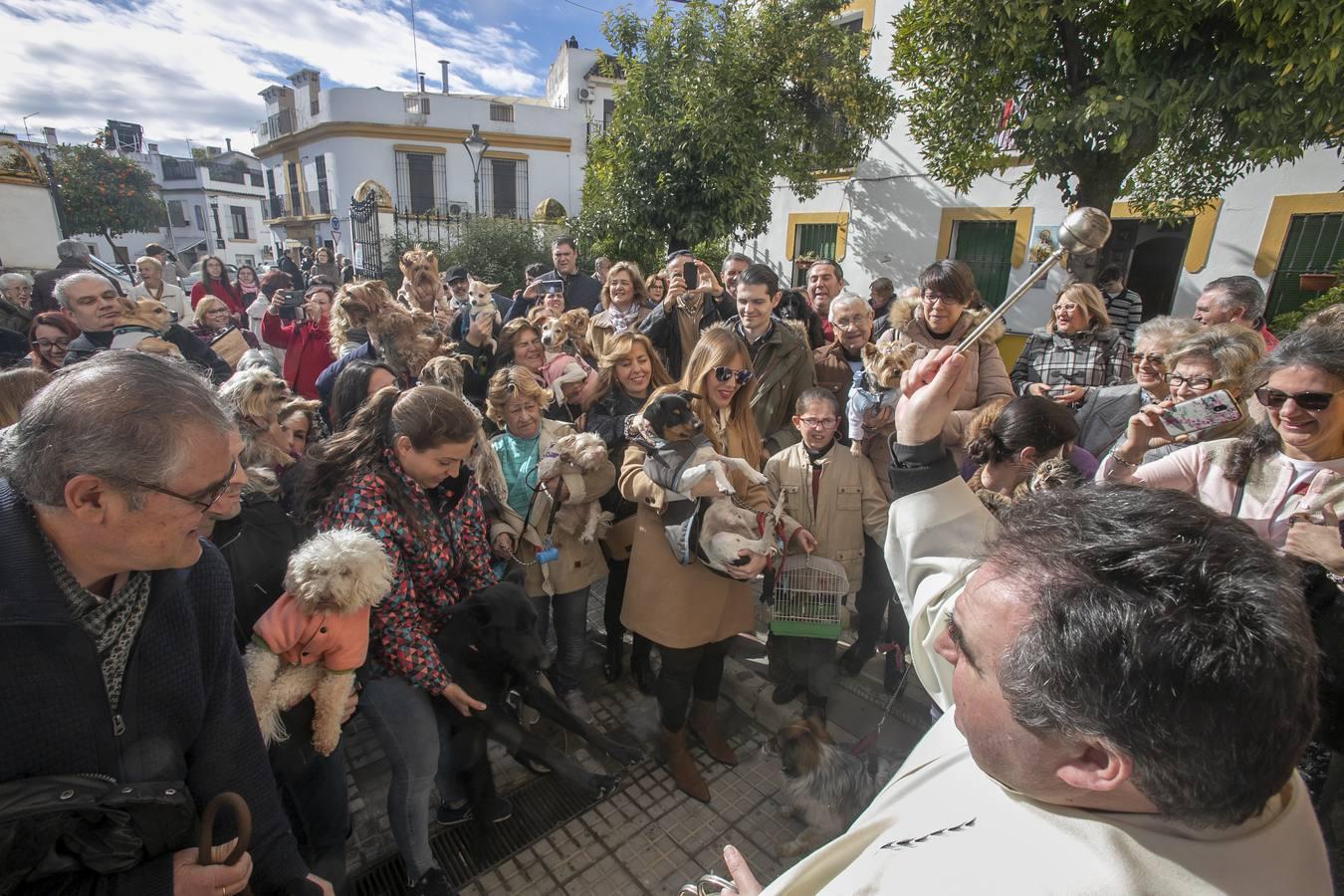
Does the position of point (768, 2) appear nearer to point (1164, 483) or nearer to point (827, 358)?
point (827, 358)

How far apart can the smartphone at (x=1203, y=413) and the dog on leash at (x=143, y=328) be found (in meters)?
5.12

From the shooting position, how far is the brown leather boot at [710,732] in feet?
10.9

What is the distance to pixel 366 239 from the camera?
19.5 meters

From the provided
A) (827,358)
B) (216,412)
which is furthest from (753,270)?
(216,412)

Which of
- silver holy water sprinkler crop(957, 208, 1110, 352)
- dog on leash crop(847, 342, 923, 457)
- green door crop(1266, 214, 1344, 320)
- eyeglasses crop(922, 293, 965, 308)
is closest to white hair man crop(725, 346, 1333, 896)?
silver holy water sprinkler crop(957, 208, 1110, 352)

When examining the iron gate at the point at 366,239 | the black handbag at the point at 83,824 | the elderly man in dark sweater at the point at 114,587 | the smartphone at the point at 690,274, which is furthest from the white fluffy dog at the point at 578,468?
the iron gate at the point at 366,239

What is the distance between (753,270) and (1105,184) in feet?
15.4

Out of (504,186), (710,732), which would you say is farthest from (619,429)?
(504,186)

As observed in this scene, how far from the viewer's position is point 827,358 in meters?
4.74

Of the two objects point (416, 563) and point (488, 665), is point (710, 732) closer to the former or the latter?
point (488, 665)

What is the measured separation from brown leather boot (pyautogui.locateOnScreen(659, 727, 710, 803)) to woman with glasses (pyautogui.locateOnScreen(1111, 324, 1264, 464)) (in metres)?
2.52

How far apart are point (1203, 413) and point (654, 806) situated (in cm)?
297

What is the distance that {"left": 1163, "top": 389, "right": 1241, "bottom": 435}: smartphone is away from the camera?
8.41ft

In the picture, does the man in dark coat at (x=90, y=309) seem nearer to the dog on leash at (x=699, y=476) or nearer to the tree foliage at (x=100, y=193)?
the dog on leash at (x=699, y=476)
